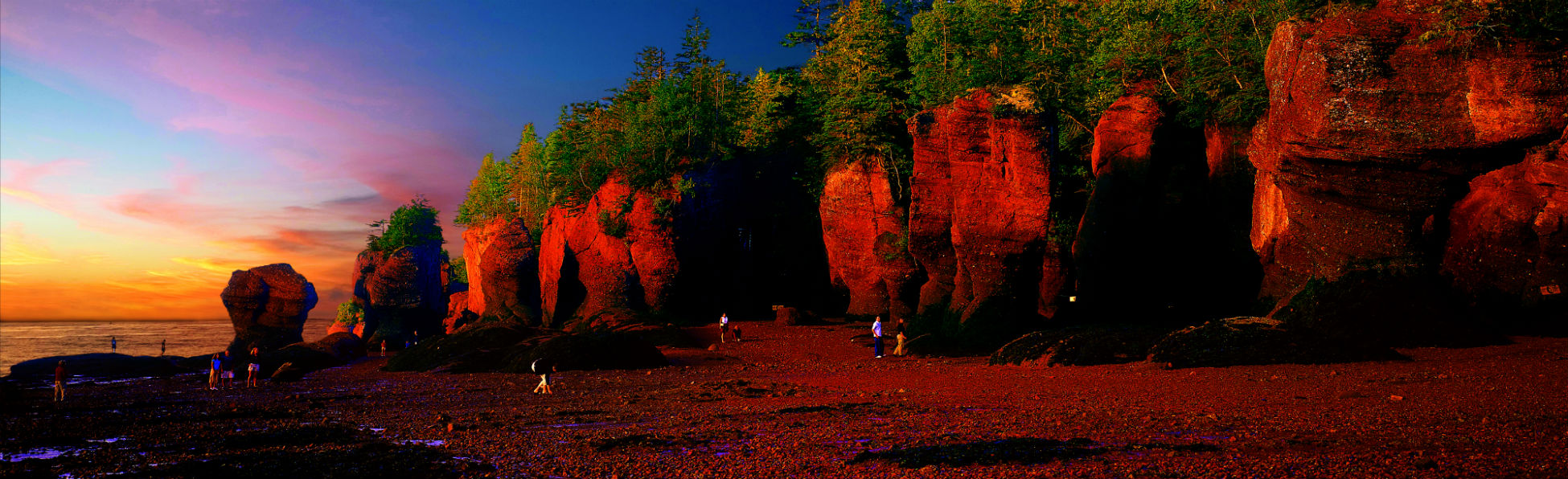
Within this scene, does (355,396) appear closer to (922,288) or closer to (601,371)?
(601,371)

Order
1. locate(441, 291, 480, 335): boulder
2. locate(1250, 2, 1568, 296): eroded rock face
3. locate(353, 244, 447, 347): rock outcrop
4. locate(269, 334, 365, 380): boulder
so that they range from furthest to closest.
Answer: locate(441, 291, 480, 335): boulder, locate(353, 244, 447, 347): rock outcrop, locate(269, 334, 365, 380): boulder, locate(1250, 2, 1568, 296): eroded rock face

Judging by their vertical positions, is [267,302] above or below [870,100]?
below

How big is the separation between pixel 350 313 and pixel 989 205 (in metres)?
77.6

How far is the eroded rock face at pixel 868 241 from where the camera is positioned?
43156 millimetres

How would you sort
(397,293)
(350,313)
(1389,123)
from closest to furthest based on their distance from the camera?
(1389,123) → (397,293) → (350,313)

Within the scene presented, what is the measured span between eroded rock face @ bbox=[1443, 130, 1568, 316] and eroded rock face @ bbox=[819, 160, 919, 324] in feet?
77.2

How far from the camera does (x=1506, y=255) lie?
72.7 ft

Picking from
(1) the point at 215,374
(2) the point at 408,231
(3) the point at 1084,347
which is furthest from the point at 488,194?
(3) the point at 1084,347

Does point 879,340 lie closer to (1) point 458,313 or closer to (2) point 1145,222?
(2) point 1145,222

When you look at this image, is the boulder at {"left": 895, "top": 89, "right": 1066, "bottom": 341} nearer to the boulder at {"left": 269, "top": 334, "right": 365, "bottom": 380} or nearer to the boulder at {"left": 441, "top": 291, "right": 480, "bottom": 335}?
the boulder at {"left": 269, "top": 334, "right": 365, "bottom": 380}

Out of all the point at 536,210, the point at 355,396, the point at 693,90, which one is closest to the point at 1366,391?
the point at 355,396

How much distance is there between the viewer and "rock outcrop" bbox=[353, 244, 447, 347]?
67312 millimetres

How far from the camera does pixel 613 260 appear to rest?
50594 mm

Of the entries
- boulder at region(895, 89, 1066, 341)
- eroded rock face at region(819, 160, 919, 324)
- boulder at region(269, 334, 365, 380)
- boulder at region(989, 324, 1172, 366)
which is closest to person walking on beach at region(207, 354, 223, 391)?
boulder at region(269, 334, 365, 380)
